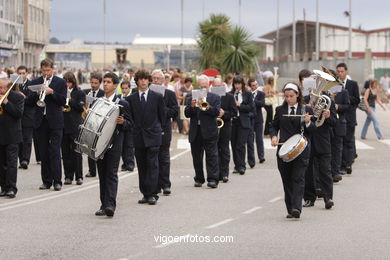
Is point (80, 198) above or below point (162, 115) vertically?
below

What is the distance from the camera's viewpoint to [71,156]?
15.7m

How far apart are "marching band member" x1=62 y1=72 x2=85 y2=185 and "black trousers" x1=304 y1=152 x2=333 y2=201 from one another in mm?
4128

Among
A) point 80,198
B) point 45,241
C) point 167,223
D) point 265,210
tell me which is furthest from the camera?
point 80,198

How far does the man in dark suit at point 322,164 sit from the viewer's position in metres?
12.9

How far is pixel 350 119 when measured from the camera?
17.2 metres

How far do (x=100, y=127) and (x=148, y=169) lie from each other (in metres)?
1.70

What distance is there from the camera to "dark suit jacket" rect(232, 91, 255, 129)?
17.5 m

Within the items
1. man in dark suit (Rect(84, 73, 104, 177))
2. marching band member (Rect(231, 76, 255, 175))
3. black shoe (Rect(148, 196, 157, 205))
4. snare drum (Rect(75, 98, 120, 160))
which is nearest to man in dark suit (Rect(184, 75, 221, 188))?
man in dark suit (Rect(84, 73, 104, 177))

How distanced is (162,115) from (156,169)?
75 cm

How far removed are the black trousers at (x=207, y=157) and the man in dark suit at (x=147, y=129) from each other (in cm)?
218

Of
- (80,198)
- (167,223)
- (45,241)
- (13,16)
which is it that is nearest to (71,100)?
(80,198)

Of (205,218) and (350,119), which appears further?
(350,119)

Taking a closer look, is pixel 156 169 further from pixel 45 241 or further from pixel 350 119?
pixel 350 119

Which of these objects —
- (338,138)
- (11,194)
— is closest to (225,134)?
(338,138)
